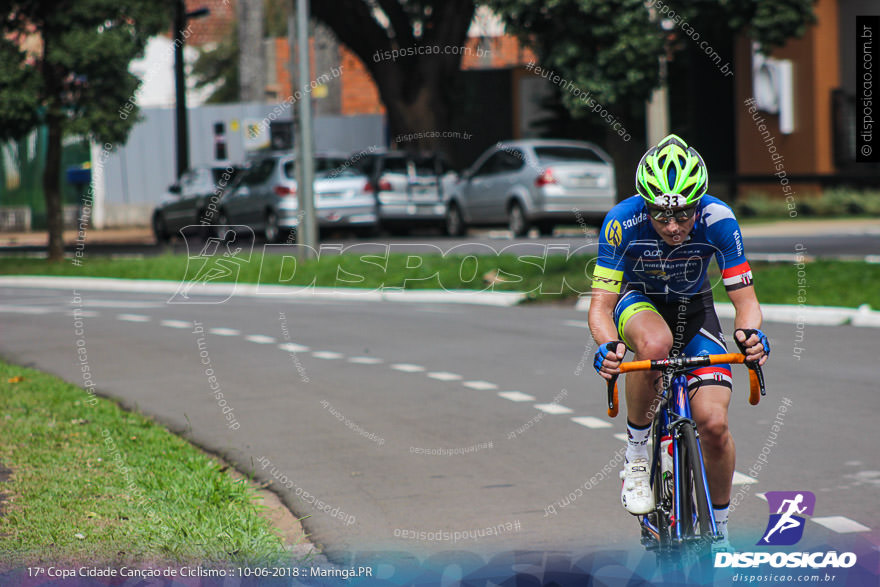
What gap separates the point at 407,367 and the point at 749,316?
22.6 feet

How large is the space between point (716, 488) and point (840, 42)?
1123 inches

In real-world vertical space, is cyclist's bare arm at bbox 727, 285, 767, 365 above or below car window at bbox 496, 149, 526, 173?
below

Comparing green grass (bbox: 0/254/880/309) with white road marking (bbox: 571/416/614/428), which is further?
green grass (bbox: 0/254/880/309)

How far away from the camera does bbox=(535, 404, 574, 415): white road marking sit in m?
9.62

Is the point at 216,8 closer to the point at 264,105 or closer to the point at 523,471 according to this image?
the point at 264,105

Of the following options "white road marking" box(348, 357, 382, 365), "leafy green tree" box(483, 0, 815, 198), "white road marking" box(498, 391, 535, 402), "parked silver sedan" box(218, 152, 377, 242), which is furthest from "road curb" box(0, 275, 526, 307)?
"white road marking" box(498, 391, 535, 402)

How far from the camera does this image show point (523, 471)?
773cm

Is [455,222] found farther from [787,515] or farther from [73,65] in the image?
[787,515]

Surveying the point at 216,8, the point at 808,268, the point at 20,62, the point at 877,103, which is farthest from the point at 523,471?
the point at 216,8

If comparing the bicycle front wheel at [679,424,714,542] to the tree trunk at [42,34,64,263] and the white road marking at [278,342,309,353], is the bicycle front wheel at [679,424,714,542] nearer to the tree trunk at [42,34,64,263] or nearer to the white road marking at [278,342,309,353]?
the white road marking at [278,342,309,353]

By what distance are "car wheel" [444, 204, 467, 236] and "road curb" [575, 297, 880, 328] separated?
1330 centimetres

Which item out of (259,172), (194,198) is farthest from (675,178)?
(194,198)

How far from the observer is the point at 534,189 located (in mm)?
26000

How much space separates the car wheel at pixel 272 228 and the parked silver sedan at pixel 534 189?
3915 mm
